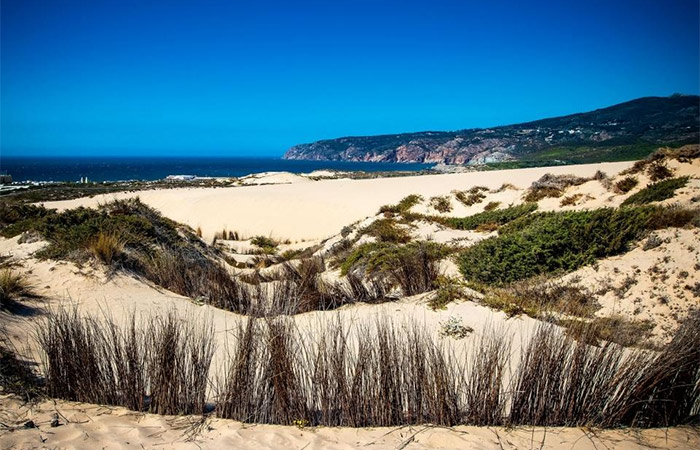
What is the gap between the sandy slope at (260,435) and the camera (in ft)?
9.82

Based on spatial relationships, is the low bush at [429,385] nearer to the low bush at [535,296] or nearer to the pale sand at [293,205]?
the low bush at [535,296]

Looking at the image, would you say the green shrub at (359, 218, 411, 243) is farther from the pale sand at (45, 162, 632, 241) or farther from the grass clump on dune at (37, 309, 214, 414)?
the grass clump on dune at (37, 309, 214, 414)

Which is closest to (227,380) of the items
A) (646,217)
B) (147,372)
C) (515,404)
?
(147,372)

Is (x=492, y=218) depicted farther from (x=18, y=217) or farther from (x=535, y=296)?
(x=18, y=217)

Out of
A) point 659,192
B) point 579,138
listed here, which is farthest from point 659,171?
point 579,138

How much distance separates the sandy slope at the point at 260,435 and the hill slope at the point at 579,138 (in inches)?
2309

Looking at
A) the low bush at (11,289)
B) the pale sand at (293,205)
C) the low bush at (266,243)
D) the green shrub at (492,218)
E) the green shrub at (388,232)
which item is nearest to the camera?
the low bush at (11,289)

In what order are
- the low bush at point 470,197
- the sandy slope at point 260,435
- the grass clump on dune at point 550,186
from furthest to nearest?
1. the low bush at point 470,197
2. the grass clump on dune at point 550,186
3. the sandy slope at point 260,435

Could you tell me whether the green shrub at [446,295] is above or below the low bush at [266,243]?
above

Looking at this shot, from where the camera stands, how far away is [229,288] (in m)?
7.52

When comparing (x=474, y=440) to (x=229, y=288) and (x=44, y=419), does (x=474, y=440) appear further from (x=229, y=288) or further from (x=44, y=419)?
(x=229, y=288)

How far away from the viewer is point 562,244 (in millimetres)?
8656

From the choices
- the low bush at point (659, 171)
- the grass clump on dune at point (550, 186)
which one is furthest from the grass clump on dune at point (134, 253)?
the low bush at point (659, 171)

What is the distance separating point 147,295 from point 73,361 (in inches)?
150
